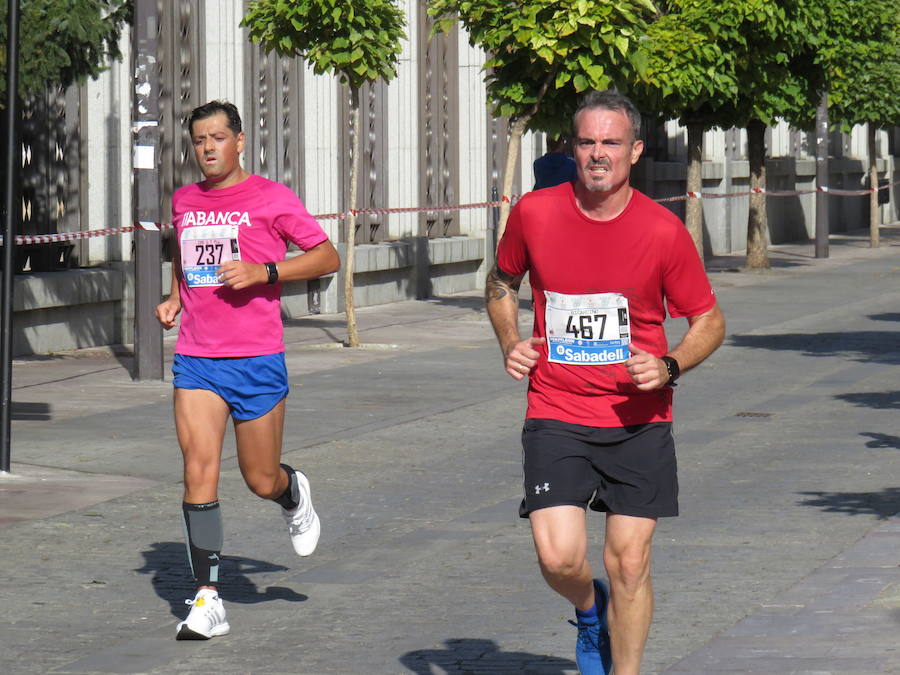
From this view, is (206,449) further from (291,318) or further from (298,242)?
(291,318)

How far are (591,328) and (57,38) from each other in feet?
28.9

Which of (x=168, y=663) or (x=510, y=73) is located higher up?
(x=510, y=73)

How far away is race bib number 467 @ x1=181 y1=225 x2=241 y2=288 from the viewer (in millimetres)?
6785

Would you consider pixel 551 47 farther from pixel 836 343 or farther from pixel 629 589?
pixel 629 589

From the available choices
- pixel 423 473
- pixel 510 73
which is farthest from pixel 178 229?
pixel 510 73

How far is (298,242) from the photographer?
6938 millimetres

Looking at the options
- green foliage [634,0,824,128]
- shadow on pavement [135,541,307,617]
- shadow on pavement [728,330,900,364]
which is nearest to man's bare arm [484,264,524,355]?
shadow on pavement [135,541,307,617]

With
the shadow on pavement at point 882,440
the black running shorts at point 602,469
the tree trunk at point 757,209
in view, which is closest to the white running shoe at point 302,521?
the black running shorts at point 602,469

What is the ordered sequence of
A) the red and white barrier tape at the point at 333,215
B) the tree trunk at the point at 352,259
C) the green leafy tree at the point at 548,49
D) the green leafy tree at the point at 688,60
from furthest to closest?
the green leafy tree at the point at 688,60
the green leafy tree at the point at 548,49
the tree trunk at the point at 352,259
the red and white barrier tape at the point at 333,215

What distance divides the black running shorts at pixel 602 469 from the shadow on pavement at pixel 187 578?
7.36ft

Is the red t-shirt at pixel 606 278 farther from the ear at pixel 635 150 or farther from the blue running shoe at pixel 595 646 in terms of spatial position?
the blue running shoe at pixel 595 646

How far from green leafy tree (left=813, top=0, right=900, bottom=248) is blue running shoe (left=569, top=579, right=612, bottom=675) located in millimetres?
21687

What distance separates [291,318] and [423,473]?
37.3 ft

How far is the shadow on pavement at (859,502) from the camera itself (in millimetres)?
9039
